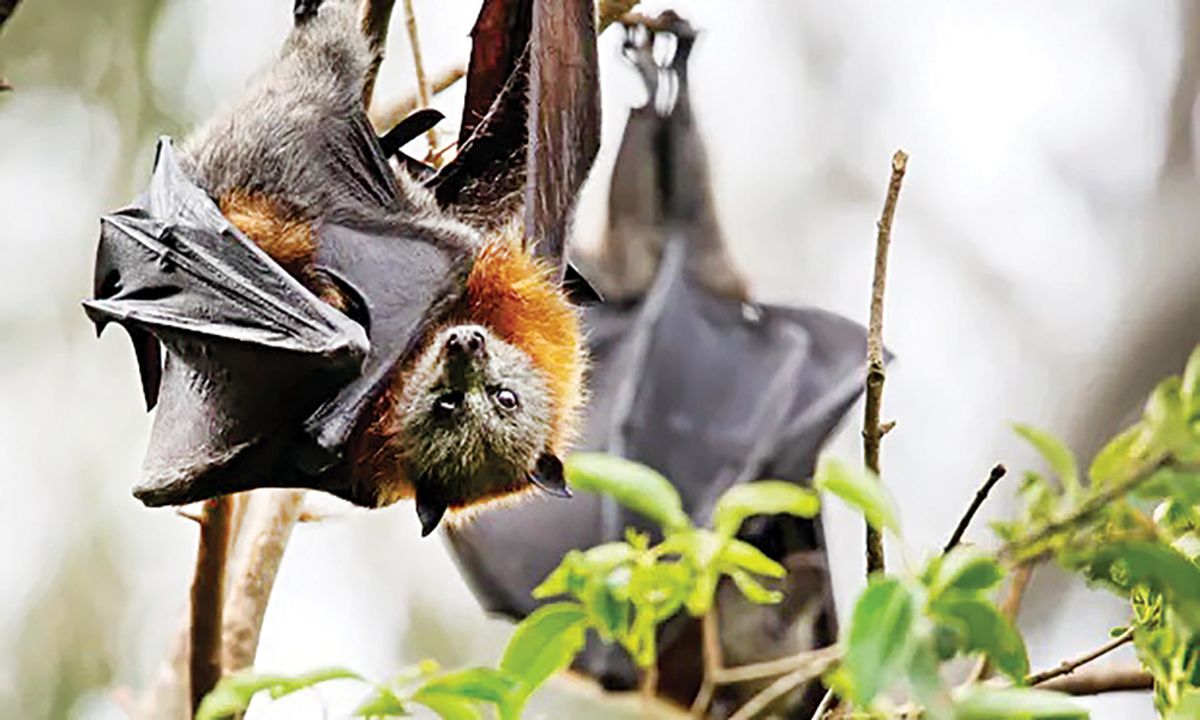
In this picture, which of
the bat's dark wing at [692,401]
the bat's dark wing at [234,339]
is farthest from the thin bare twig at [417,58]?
the bat's dark wing at [692,401]

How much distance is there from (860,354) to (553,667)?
3.50 metres

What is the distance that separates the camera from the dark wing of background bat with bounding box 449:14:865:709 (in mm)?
4625

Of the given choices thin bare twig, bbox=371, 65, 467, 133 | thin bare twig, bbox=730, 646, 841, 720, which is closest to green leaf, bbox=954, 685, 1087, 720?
thin bare twig, bbox=730, 646, 841, 720

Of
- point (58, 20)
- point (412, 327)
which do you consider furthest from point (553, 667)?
point (58, 20)

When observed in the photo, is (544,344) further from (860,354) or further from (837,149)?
(837,149)

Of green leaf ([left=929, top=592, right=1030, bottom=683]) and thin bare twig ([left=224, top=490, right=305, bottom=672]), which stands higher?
green leaf ([left=929, top=592, right=1030, bottom=683])

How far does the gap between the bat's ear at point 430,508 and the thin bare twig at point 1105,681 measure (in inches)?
35.6

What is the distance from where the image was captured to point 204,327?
211 cm

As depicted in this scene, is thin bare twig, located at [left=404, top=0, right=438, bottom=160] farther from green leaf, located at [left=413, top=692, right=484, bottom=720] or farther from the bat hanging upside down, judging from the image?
green leaf, located at [left=413, top=692, right=484, bottom=720]

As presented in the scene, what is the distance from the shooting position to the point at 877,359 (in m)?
1.50

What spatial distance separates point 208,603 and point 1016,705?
148 cm

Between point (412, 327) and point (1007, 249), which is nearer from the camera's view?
point (412, 327)

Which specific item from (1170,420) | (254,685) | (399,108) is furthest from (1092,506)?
(399,108)

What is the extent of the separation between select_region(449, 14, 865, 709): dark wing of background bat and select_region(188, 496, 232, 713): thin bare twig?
2019 mm
